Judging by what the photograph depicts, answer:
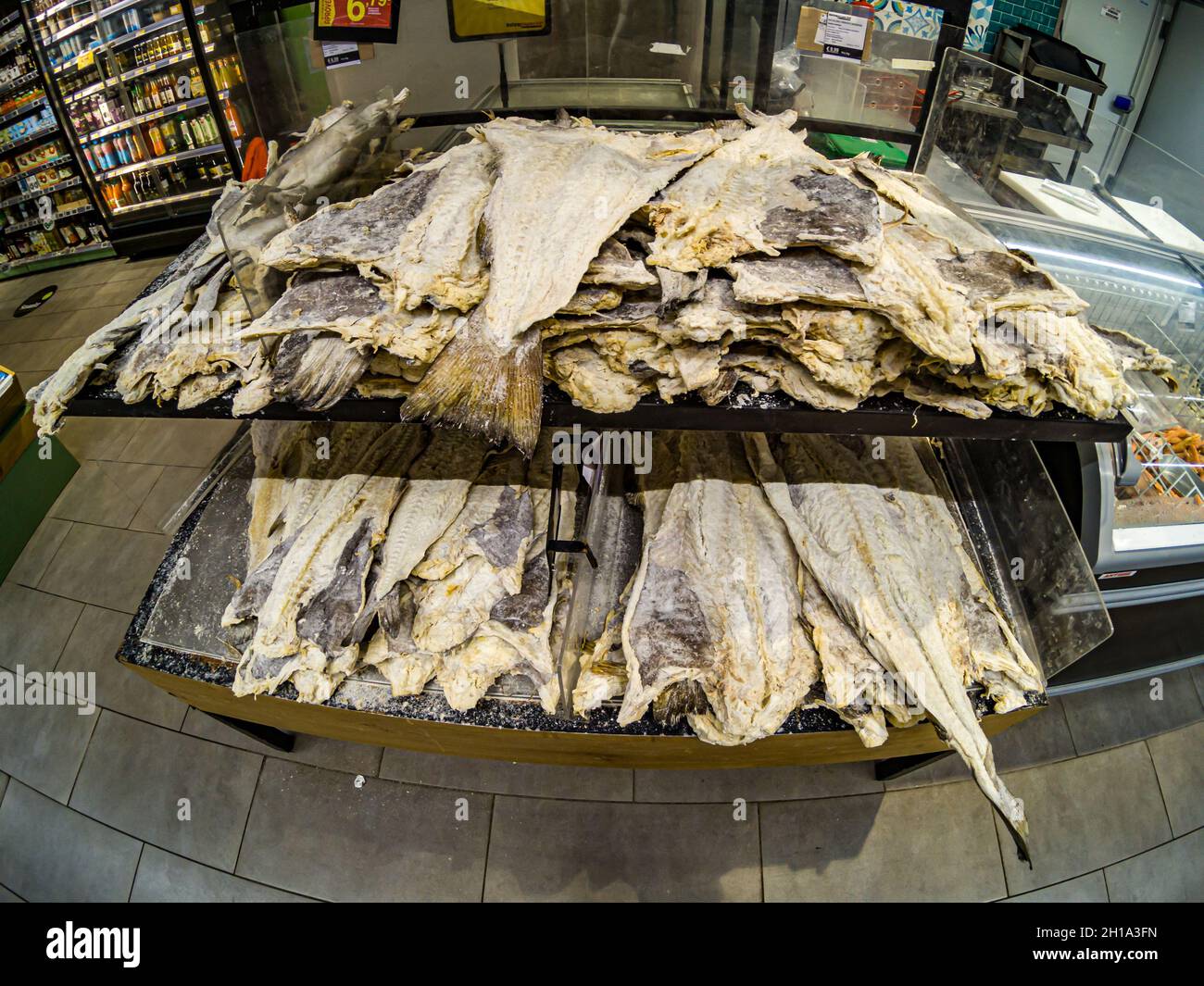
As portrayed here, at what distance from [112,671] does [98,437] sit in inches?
62.4

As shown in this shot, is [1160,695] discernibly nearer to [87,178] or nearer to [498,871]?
[498,871]

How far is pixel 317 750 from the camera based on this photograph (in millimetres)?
2330

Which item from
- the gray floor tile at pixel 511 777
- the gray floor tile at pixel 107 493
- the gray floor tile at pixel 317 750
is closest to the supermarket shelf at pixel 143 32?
the gray floor tile at pixel 107 493

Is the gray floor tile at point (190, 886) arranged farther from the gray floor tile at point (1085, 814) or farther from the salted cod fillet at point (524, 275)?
the gray floor tile at point (1085, 814)

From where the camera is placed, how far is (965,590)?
1.61m

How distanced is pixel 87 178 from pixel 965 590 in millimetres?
6529

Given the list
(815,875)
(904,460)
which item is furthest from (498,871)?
(904,460)

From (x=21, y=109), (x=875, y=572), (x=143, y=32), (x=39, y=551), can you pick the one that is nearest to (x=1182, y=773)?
(x=875, y=572)

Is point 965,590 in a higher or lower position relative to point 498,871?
higher

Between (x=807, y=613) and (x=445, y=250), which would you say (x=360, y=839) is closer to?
(x=807, y=613)

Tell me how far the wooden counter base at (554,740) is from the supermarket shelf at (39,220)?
5504 millimetres

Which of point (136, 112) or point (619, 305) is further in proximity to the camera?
point (136, 112)

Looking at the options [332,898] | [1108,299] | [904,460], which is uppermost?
[1108,299]
